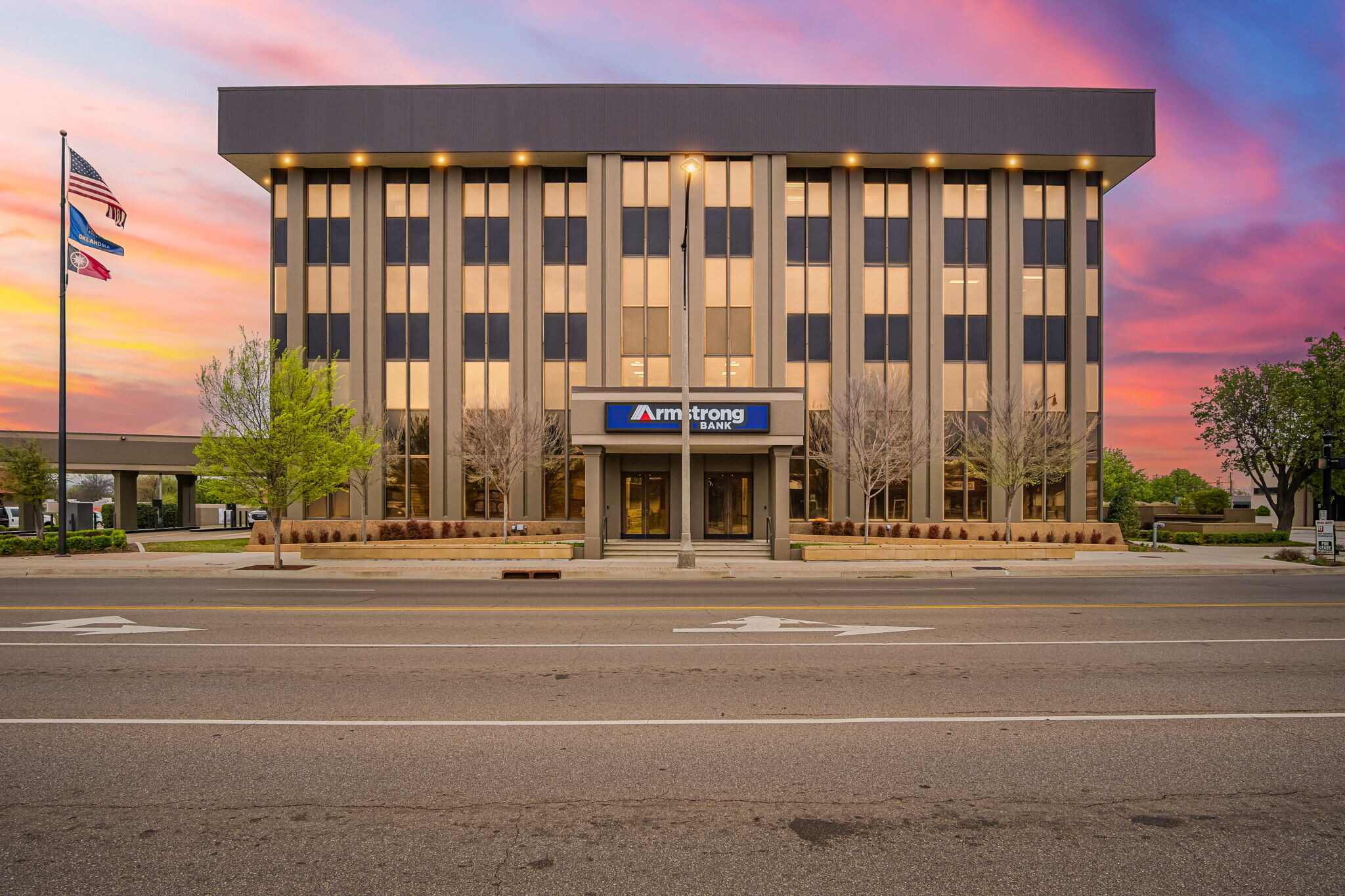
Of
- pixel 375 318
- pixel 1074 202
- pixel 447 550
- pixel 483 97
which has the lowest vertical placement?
pixel 447 550

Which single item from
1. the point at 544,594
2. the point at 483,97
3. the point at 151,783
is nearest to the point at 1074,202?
the point at 483,97

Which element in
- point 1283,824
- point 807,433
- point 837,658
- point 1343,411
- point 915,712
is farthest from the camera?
point 1343,411

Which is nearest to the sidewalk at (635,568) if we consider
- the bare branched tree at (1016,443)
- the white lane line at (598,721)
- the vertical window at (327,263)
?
the bare branched tree at (1016,443)

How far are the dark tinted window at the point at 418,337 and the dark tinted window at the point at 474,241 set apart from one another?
3371mm

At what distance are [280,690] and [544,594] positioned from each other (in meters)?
8.61

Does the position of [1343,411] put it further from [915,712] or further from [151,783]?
[151,783]

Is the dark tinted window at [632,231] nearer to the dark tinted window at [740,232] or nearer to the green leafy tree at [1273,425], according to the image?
the dark tinted window at [740,232]

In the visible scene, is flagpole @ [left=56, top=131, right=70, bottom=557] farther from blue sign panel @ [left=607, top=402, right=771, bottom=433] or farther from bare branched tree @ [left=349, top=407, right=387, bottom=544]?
blue sign panel @ [left=607, top=402, right=771, bottom=433]

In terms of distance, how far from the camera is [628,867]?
397cm

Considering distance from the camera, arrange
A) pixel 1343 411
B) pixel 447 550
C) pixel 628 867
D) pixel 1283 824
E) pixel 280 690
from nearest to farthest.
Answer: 1. pixel 628 867
2. pixel 1283 824
3. pixel 280 690
4. pixel 447 550
5. pixel 1343 411

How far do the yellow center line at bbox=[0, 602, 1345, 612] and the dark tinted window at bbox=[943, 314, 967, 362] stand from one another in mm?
19984

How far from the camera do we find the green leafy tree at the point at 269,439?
2108 centimetres

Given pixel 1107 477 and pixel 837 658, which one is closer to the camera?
pixel 837 658

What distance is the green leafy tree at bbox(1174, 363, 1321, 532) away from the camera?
126ft
